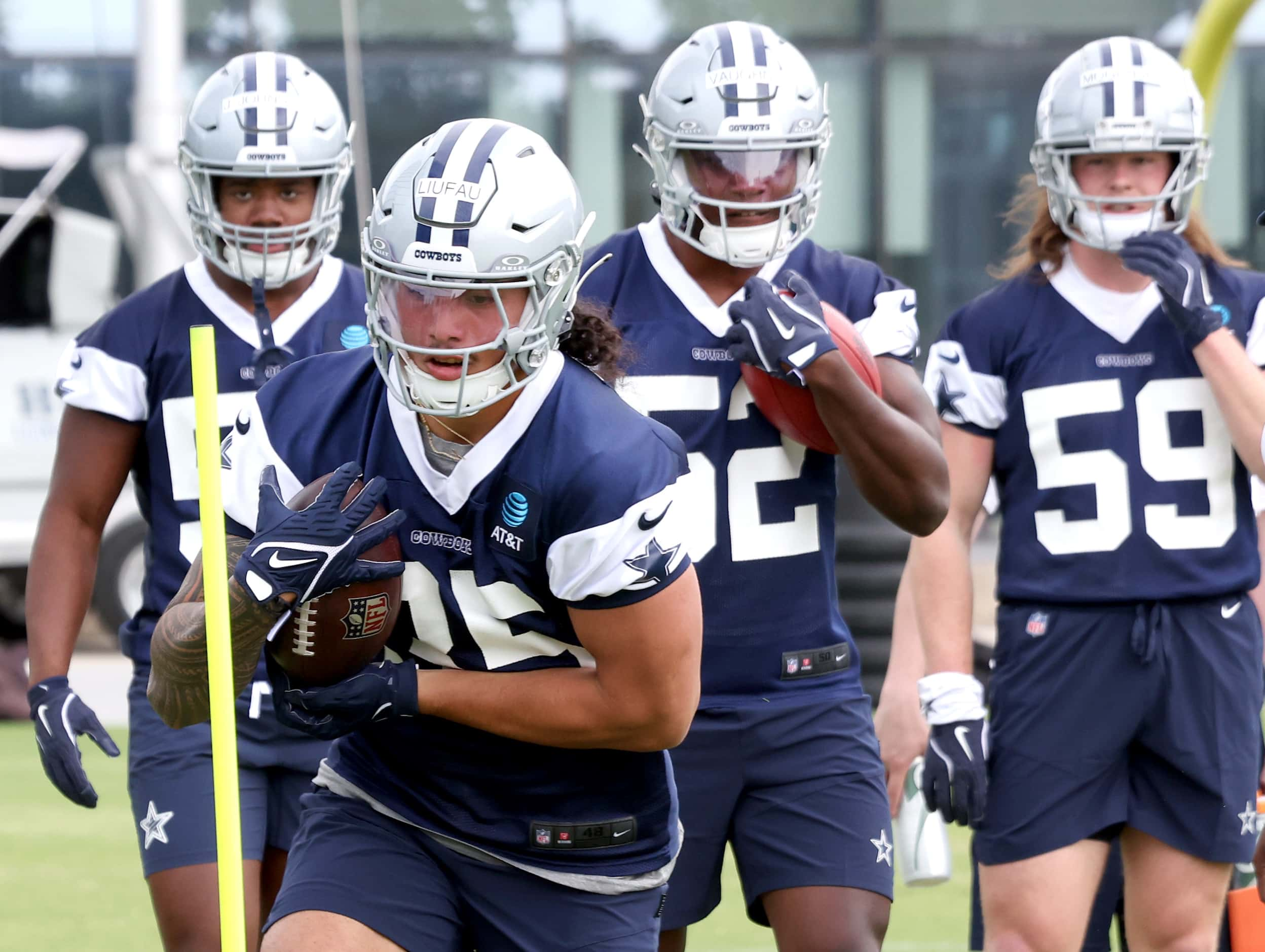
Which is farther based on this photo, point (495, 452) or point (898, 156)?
point (898, 156)

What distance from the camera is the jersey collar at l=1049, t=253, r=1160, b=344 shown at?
3.84 m

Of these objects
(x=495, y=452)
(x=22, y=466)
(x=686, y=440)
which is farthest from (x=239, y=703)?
(x=22, y=466)

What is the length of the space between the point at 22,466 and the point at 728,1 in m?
5.43

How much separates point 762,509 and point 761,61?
832 millimetres

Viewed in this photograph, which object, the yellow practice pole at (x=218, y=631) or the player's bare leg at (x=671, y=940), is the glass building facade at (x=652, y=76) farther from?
the yellow practice pole at (x=218, y=631)

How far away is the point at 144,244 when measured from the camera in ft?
38.3

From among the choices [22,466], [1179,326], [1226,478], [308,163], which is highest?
[308,163]

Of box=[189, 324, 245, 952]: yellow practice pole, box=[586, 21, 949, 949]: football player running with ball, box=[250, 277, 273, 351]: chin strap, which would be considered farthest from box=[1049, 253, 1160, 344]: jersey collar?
box=[189, 324, 245, 952]: yellow practice pole

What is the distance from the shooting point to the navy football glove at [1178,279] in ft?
12.1

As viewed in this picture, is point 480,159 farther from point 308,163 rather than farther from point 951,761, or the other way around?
point 951,761

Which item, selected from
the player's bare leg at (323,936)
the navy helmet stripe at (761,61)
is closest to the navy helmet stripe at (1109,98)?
the navy helmet stripe at (761,61)

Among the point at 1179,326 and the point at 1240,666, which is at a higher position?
the point at 1179,326

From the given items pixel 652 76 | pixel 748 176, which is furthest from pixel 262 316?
pixel 652 76

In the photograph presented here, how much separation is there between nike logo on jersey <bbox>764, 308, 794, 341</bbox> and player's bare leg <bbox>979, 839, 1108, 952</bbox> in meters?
1.18
